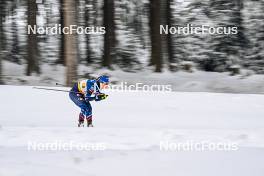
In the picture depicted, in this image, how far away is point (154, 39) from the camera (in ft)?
66.3

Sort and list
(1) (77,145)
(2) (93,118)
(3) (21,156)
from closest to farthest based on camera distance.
→ (3) (21,156)
(1) (77,145)
(2) (93,118)

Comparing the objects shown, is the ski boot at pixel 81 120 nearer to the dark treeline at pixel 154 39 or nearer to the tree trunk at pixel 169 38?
the dark treeline at pixel 154 39

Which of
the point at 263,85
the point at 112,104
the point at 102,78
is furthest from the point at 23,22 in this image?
the point at 102,78

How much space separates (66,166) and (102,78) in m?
2.18

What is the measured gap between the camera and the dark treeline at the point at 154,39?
20.7m

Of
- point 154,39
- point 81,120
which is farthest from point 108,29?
point 81,120

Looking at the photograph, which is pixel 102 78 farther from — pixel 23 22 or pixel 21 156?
pixel 23 22

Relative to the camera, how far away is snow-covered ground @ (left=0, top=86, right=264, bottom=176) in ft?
23.0

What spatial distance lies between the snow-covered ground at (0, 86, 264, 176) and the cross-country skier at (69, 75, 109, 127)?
1.35 ft

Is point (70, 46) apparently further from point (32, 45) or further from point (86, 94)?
point (32, 45)

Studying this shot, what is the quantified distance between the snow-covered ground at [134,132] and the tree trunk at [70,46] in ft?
6.13

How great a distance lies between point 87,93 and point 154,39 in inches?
460

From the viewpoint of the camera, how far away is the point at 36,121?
1027cm

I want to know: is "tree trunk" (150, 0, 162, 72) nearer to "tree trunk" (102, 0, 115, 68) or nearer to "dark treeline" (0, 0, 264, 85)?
"dark treeline" (0, 0, 264, 85)
